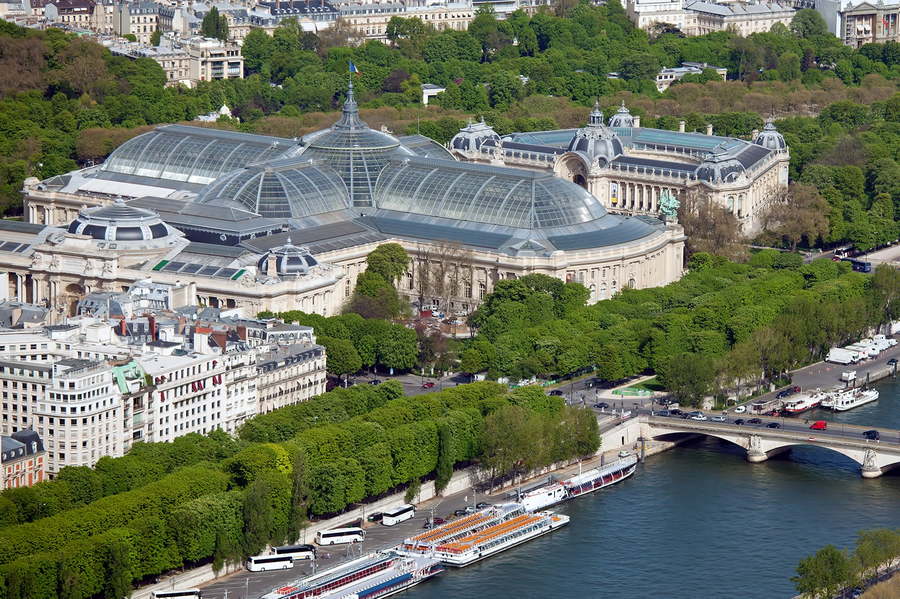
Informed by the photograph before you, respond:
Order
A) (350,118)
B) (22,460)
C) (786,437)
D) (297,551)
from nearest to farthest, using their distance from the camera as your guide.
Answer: (297,551) < (22,460) < (786,437) < (350,118)

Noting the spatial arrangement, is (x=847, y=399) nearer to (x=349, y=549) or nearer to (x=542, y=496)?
(x=542, y=496)

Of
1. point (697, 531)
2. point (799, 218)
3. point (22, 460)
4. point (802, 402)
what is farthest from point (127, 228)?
point (799, 218)

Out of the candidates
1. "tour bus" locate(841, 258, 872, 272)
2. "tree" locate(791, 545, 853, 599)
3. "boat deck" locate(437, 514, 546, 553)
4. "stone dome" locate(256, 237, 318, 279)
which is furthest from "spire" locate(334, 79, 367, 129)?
"tree" locate(791, 545, 853, 599)

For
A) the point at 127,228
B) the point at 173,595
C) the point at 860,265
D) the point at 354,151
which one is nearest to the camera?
the point at 173,595

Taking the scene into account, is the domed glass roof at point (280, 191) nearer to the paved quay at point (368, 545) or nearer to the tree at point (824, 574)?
the paved quay at point (368, 545)

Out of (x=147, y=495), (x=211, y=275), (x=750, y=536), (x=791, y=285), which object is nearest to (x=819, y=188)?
(x=791, y=285)

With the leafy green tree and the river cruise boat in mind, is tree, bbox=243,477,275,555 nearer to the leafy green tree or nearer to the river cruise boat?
the leafy green tree

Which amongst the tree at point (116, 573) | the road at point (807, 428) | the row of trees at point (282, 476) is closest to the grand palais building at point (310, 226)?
the row of trees at point (282, 476)
